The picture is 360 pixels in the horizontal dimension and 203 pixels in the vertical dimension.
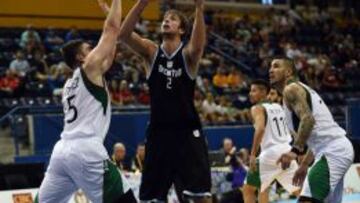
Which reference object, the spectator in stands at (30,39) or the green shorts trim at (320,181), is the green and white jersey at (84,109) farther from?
the spectator in stands at (30,39)

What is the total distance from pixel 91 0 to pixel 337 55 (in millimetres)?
9731

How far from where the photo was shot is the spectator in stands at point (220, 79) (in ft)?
66.2

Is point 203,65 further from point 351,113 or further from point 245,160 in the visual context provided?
point 245,160

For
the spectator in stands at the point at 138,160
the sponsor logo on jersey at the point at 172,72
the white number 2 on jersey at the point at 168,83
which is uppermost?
the sponsor logo on jersey at the point at 172,72

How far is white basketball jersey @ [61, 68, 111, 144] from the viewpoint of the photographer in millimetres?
6297

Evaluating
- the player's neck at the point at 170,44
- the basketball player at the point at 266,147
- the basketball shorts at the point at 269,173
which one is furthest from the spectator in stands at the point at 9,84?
the player's neck at the point at 170,44

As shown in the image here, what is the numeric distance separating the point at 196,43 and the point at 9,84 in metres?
9.97

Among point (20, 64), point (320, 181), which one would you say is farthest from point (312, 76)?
point (320, 181)

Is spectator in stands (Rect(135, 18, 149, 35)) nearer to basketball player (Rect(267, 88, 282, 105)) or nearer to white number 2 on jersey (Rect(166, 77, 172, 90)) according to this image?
basketball player (Rect(267, 88, 282, 105))

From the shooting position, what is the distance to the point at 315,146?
293 inches

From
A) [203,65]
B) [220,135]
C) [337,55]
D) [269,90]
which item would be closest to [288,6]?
[337,55]

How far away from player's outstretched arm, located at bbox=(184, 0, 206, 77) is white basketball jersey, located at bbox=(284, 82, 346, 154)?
108 cm

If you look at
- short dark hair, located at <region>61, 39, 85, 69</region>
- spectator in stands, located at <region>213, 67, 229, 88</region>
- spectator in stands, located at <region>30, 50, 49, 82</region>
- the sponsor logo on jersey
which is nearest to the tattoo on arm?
the sponsor logo on jersey

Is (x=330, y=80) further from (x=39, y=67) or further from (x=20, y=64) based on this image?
(x=20, y=64)
